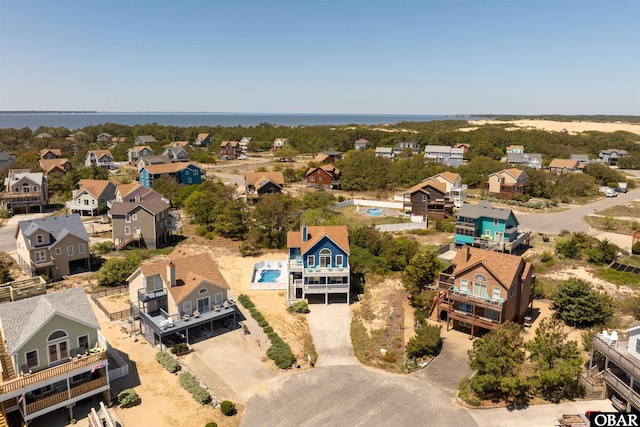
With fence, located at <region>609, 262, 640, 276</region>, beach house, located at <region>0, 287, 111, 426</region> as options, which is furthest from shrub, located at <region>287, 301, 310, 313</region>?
fence, located at <region>609, 262, 640, 276</region>

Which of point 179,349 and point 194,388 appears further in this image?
point 179,349

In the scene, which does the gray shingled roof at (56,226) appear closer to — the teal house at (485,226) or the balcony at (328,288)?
the balcony at (328,288)

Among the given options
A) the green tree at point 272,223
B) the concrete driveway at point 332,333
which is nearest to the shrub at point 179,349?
the concrete driveway at point 332,333

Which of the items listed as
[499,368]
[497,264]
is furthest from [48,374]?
[497,264]

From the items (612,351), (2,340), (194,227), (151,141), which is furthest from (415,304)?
(151,141)

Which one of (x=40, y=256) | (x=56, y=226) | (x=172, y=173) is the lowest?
(x=40, y=256)

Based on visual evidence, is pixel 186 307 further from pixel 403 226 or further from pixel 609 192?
pixel 609 192

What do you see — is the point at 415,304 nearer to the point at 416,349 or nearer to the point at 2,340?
the point at 416,349
